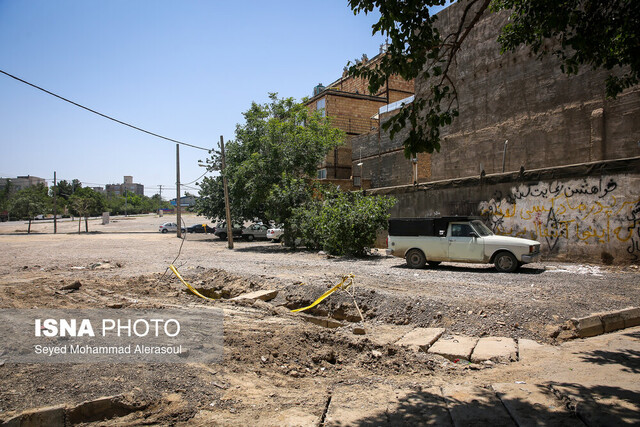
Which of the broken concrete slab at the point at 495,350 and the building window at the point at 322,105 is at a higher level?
the building window at the point at 322,105

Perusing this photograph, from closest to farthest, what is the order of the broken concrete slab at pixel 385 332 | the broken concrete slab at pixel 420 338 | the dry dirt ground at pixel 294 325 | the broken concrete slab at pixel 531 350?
the dry dirt ground at pixel 294 325 → the broken concrete slab at pixel 531 350 → the broken concrete slab at pixel 420 338 → the broken concrete slab at pixel 385 332

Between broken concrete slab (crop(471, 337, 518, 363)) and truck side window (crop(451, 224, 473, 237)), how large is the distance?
6806 millimetres

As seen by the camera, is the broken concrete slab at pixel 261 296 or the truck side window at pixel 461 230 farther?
the truck side window at pixel 461 230

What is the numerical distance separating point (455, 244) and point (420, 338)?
279 inches

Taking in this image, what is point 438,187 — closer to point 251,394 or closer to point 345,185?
point 345,185

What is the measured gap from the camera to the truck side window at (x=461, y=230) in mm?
13333

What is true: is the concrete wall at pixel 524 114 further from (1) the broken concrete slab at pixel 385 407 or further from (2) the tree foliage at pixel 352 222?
(1) the broken concrete slab at pixel 385 407

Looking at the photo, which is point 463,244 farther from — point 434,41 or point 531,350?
point 434,41

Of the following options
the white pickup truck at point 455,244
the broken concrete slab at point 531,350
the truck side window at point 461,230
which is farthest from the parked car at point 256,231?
the broken concrete slab at point 531,350

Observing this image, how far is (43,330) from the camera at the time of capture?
5629 mm

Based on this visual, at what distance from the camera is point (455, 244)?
44.2 ft

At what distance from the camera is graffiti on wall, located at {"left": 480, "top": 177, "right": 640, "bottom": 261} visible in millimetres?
13164

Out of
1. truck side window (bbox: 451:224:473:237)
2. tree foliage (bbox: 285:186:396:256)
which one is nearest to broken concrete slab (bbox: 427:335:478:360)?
truck side window (bbox: 451:224:473:237)

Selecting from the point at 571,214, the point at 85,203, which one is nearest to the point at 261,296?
the point at 571,214
